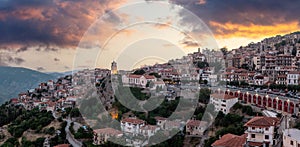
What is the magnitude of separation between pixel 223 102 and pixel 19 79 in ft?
236

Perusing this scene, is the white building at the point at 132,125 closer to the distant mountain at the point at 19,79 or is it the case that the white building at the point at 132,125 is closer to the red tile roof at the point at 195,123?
the red tile roof at the point at 195,123

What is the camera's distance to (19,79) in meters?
76.9

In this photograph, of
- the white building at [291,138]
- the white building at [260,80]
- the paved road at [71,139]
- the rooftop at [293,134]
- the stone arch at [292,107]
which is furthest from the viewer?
the white building at [260,80]

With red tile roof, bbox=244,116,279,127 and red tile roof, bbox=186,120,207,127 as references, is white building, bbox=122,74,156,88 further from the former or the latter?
red tile roof, bbox=244,116,279,127

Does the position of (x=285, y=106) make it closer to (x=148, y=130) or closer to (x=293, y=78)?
(x=293, y=78)

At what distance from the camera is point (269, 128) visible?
384 inches

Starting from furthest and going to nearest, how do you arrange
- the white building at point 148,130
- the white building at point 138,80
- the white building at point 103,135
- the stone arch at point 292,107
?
the white building at point 138,80 → the white building at point 148,130 → the white building at point 103,135 → the stone arch at point 292,107

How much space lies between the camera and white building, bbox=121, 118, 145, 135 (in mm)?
14941

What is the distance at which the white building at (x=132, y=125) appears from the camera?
1494 cm

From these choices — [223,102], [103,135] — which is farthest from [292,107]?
[103,135]

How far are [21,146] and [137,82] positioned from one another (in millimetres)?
10170

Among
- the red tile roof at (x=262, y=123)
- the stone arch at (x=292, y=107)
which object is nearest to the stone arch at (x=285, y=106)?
the stone arch at (x=292, y=107)

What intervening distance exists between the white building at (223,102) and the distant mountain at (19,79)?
59305mm

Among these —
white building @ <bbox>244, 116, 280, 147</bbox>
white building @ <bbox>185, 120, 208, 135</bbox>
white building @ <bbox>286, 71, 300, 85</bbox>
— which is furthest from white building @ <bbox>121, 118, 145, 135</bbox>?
white building @ <bbox>286, 71, 300, 85</bbox>
